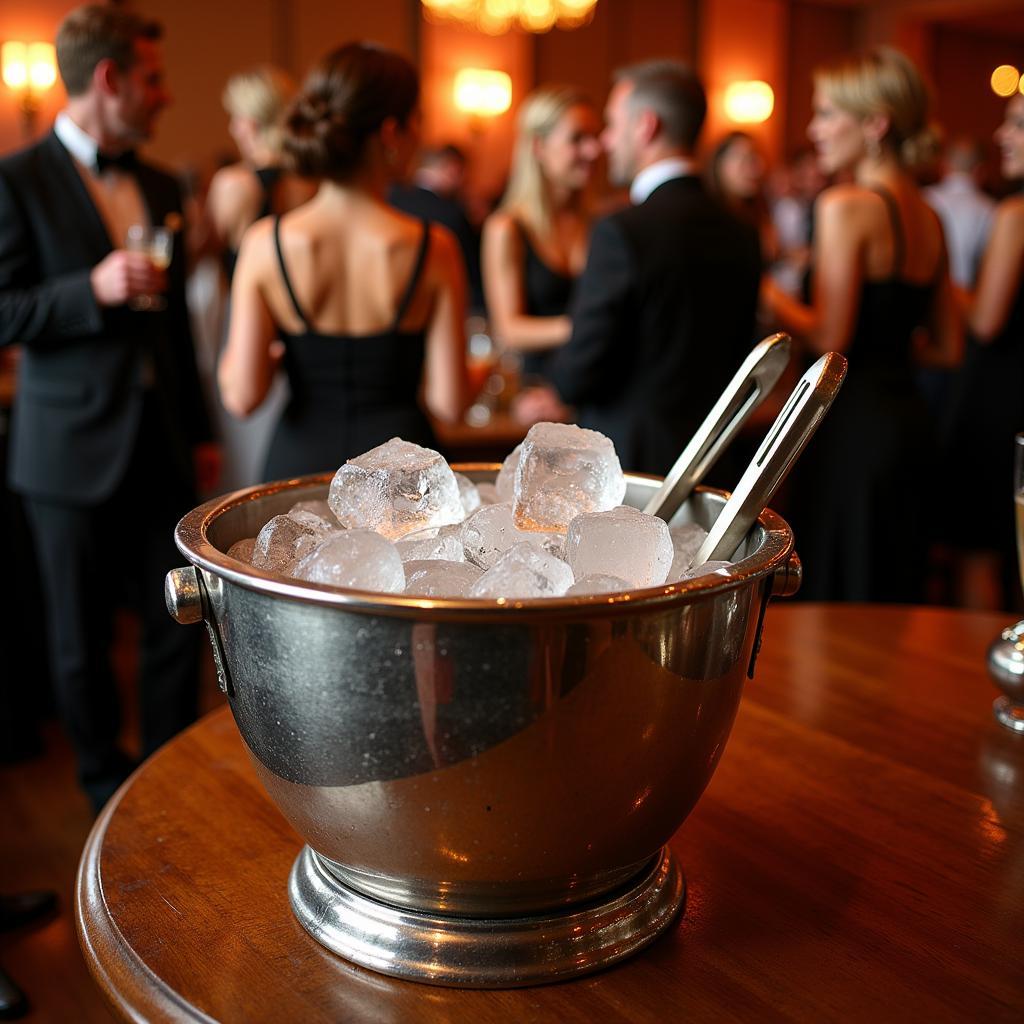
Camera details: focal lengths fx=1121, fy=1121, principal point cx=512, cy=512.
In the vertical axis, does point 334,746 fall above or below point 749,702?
above

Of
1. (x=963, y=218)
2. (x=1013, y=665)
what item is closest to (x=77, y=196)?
(x=1013, y=665)

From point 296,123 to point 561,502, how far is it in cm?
158

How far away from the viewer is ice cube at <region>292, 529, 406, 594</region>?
726 mm

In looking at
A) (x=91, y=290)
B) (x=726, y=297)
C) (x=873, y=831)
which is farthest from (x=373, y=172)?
(x=873, y=831)

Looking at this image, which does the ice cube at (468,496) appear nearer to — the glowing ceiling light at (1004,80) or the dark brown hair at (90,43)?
the dark brown hair at (90,43)

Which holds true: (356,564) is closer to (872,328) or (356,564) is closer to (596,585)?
(596,585)

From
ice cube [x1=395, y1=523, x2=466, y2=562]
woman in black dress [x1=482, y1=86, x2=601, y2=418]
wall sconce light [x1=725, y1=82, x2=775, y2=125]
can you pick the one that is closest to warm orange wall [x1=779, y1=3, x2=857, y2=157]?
wall sconce light [x1=725, y1=82, x2=775, y2=125]

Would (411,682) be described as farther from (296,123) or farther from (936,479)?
(936,479)

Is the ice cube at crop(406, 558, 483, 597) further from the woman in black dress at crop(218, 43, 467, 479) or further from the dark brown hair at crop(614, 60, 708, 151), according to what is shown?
the dark brown hair at crop(614, 60, 708, 151)

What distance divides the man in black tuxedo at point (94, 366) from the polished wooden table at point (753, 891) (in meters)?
1.45

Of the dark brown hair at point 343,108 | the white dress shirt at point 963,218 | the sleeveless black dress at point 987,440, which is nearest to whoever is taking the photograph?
the dark brown hair at point 343,108

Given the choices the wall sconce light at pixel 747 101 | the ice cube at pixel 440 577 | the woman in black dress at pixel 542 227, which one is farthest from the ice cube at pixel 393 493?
the wall sconce light at pixel 747 101

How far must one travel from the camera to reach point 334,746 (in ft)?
2.27

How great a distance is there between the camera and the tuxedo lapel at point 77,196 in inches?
93.8
